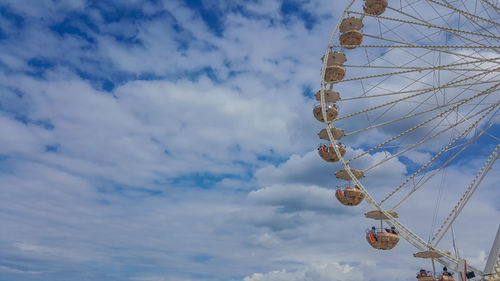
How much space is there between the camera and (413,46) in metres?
29.2

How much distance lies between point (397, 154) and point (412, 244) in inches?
223

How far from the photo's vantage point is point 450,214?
2552 cm

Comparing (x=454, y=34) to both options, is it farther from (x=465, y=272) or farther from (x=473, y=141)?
(x=465, y=272)

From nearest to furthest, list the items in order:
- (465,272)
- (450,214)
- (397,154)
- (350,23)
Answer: (465,272) < (450,214) < (397,154) < (350,23)

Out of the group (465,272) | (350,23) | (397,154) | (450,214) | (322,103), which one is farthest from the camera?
(350,23)

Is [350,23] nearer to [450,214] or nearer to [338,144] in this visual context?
[338,144]

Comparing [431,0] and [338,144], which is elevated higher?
[431,0]

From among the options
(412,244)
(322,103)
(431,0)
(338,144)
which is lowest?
(412,244)

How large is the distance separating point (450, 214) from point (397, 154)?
5.08 m

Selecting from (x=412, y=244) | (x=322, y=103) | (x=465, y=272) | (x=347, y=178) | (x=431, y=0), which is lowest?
(x=465, y=272)

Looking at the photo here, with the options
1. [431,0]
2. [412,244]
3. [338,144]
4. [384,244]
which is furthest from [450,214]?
[431,0]

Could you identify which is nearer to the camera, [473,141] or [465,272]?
[465,272]

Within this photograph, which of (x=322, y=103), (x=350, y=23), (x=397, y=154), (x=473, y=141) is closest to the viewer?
(x=473, y=141)

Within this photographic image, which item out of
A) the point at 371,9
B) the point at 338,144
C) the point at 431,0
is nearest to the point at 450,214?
the point at 338,144
